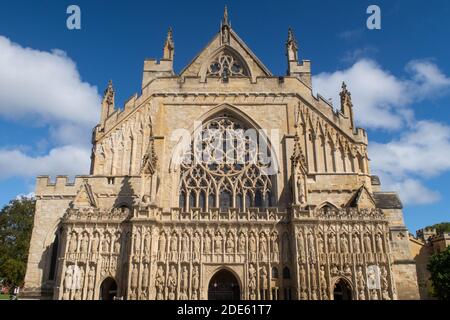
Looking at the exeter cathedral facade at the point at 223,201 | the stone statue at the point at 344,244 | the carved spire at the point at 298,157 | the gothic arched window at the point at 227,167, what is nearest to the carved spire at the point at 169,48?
the exeter cathedral facade at the point at 223,201

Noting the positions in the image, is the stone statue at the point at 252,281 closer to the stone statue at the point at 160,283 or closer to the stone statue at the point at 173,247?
the stone statue at the point at 173,247

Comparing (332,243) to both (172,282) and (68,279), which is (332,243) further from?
(68,279)

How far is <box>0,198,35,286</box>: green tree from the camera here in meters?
34.1

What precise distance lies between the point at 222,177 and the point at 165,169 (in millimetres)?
3697

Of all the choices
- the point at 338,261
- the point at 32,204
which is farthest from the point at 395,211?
the point at 32,204

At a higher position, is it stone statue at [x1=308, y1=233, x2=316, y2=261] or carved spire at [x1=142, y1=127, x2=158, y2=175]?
carved spire at [x1=142, y1=127, x2=158, y2=175]

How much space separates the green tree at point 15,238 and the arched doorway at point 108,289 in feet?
53.4

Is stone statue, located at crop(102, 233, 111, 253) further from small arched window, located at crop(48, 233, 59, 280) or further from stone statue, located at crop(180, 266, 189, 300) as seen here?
stone statue, located at crop(180, 266, 189, 300)

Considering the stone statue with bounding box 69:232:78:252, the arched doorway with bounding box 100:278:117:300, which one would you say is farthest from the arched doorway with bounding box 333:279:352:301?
the stone statue with bounding box 69:232:78:252

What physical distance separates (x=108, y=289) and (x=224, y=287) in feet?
21.9

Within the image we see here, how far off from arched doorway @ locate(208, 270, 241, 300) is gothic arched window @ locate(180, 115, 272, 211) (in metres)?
3.92

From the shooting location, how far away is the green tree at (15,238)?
112ft

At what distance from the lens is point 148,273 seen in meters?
20.7
